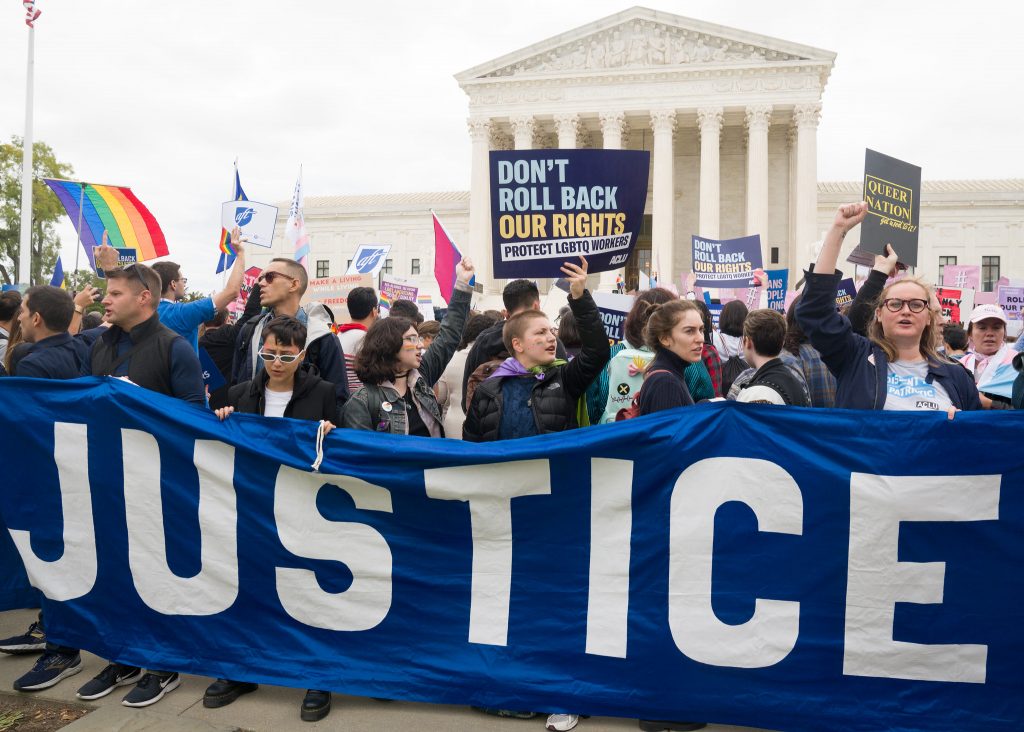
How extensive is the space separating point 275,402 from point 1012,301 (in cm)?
1340

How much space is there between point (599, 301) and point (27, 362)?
4.32 m

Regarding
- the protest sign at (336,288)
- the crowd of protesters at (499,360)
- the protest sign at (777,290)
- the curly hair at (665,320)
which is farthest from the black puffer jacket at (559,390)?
the protest sign at (777,290)

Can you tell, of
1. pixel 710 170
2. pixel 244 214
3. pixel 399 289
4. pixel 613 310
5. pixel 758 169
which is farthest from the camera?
pixel 710 170

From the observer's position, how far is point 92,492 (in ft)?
14.4

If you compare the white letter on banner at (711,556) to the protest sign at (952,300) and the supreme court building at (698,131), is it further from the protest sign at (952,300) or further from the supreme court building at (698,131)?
the supreme court building at (698,131)

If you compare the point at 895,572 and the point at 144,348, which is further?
the point at 144,348

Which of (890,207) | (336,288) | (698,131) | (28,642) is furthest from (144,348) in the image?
(698,131)

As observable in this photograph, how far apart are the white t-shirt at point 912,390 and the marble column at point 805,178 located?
1611 inches

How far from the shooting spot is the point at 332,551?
4004 millimetres

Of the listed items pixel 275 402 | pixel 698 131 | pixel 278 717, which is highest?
pixel 698 131

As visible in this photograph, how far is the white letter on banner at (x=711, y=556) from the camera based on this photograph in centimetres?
350

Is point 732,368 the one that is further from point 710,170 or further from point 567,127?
point 567,127

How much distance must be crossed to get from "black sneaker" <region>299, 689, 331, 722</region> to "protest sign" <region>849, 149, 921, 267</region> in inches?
202

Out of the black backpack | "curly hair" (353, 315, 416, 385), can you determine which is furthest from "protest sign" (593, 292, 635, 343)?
"curly hair" (353, 315, 416, 385)
